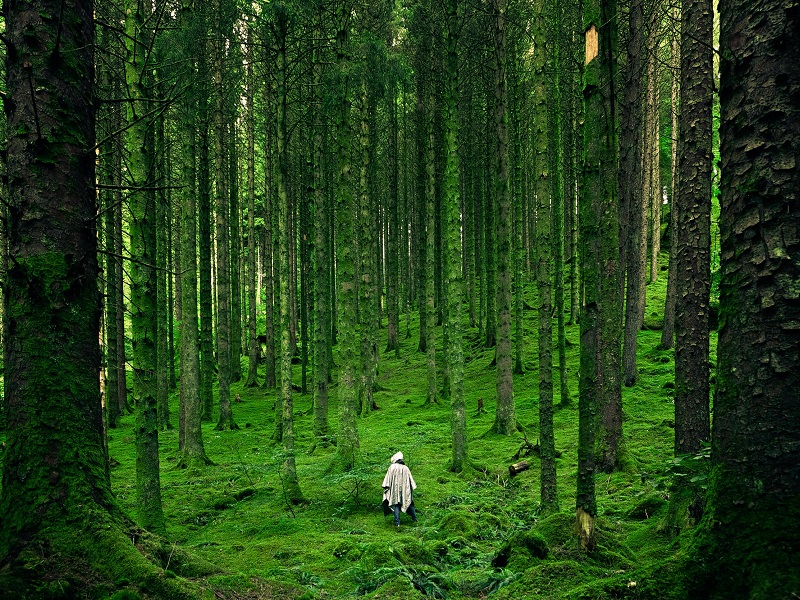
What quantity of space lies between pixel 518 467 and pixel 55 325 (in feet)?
31.4

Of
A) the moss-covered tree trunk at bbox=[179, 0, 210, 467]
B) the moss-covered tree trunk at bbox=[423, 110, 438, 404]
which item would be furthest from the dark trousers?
the moss-covered tree trunk at bbox=[423, 110, 438, 404]

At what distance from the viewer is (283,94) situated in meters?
9.16

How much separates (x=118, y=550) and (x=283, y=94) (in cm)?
841

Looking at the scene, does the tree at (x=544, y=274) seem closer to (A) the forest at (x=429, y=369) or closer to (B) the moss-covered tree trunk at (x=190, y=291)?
(A) the forest at (x=429, y=369)

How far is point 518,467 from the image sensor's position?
10.5 metres

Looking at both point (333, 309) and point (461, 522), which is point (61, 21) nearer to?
point (461, 522)

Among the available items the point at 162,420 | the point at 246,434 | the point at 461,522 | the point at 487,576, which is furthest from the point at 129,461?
the point at 487,576

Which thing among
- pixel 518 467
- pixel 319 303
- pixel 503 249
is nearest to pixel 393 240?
pixel 319 303

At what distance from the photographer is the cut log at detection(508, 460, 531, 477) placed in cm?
1030

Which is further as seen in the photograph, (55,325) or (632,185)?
(632,185)

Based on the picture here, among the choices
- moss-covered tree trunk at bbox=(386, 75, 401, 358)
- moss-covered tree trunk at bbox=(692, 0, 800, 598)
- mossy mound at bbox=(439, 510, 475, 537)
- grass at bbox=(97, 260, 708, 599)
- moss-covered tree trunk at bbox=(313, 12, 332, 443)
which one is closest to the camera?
moss-covered tree trunk at bbox=(692, 0, 800, 598)

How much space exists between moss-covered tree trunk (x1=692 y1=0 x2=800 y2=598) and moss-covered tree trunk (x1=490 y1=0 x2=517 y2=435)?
34.9ft

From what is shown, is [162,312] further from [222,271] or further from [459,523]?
[459,523]

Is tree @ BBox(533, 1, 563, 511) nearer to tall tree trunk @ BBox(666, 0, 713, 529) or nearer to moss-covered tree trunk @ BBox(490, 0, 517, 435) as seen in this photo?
tall tree trunk @ BBox(666, 0, 713, 529)
